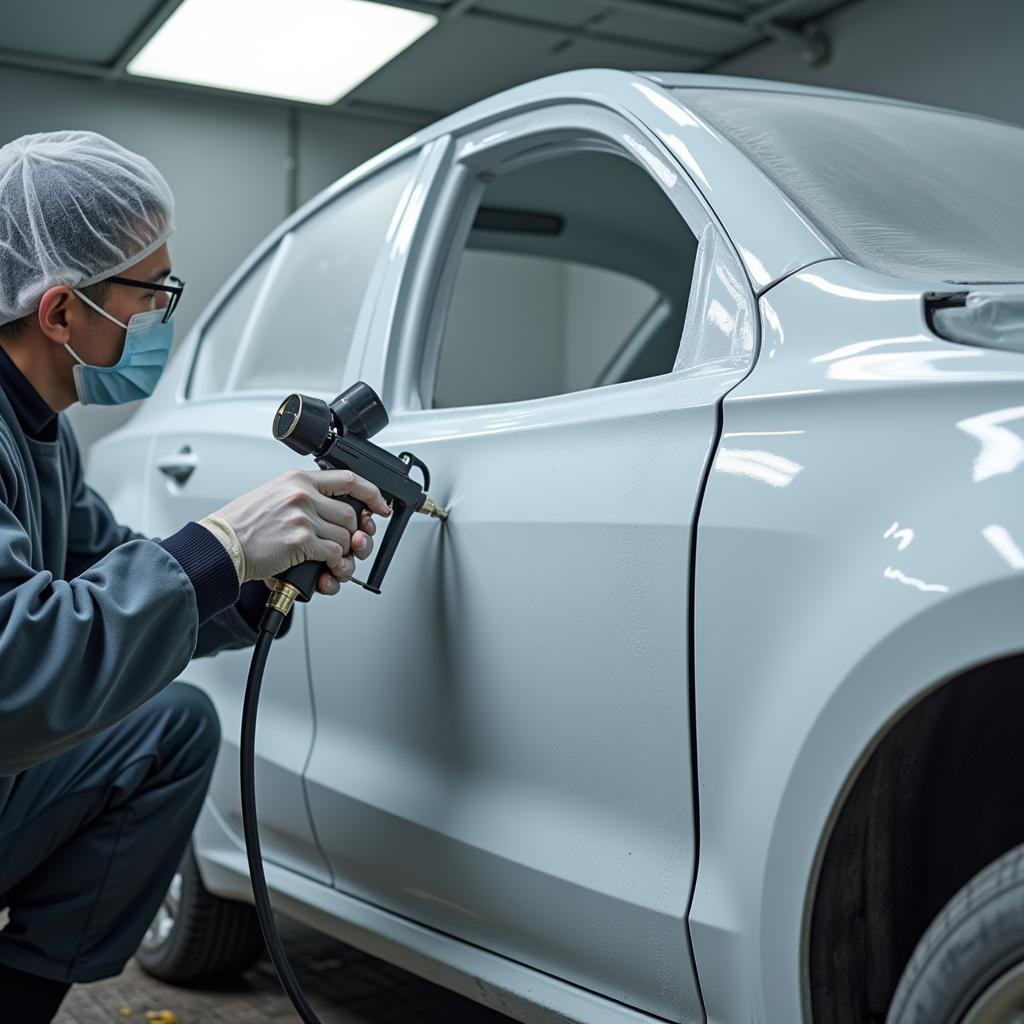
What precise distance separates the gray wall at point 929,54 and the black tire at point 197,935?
433 cm

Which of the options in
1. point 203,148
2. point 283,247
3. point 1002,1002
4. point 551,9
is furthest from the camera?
point 203,148

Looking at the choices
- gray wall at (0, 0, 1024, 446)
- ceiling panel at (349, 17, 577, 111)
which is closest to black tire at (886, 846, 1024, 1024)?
gray wall at (0, 0, 1024, 446)

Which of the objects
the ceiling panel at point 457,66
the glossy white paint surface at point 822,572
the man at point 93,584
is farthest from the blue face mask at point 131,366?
the ceiling panel at point 457,66

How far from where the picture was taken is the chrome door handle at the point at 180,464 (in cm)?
246

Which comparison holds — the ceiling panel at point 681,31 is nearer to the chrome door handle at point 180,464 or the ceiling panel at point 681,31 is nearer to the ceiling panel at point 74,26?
the ceiling panel at point 74,26

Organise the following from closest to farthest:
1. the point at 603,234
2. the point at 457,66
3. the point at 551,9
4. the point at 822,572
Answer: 1. the point at 822,572
2. the point at 603,234
3. the point at 551,9
4. the point at 457,66

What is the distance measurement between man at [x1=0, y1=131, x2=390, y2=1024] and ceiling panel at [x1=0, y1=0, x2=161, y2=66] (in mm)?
4570

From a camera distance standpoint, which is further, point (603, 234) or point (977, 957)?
point (603, 234)

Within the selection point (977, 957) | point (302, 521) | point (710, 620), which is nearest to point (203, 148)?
point (302, 521)

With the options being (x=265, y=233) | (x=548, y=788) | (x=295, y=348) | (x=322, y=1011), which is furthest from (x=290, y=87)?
(x=548, y=788)

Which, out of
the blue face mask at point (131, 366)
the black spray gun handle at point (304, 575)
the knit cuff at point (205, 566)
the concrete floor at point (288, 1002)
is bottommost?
the concrete floor at point (288, 1002)

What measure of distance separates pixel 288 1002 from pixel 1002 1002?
1826 millimetres

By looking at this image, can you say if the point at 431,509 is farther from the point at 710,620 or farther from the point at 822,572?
the point at 822,572

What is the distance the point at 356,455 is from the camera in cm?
168
